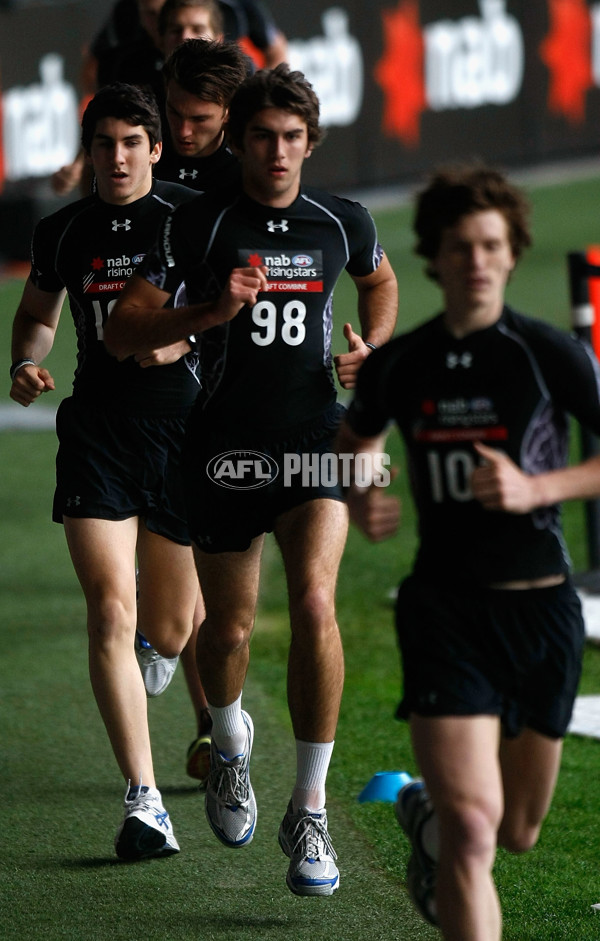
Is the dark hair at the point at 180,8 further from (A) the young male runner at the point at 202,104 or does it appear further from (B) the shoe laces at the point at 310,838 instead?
(B) the shoe laces at the point at 310,838

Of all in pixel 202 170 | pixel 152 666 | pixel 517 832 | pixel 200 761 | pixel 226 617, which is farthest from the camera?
pixel 152 666

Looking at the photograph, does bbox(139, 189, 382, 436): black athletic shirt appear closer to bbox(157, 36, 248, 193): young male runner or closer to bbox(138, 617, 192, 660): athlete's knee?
bbox(157, 36, 248, 193): young male runner

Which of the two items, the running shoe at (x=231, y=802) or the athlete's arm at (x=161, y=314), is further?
the running shoe at (x=231, y=802)

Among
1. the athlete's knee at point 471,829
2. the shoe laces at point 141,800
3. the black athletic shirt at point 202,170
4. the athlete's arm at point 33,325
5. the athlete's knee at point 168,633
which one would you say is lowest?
the shoe laces at point 141,800

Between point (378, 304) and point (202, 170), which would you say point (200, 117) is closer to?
point (202, 170)

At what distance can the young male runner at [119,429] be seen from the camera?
17.4 feet

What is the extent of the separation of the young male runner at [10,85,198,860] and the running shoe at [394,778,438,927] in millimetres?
1210

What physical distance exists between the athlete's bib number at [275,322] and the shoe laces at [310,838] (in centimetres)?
153

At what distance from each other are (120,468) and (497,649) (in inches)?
80.1

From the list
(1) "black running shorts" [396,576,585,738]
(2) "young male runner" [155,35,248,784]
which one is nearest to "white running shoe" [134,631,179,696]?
(2) "young male runner" [155,35,248,784]

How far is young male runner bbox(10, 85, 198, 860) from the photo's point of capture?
5.32 meters

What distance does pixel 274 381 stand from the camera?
4.94 meters

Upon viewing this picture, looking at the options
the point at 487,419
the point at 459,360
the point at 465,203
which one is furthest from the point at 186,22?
the point at 487,419

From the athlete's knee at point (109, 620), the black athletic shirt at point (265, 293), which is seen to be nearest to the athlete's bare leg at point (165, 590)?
the athlete's knee at point (109, 620)
